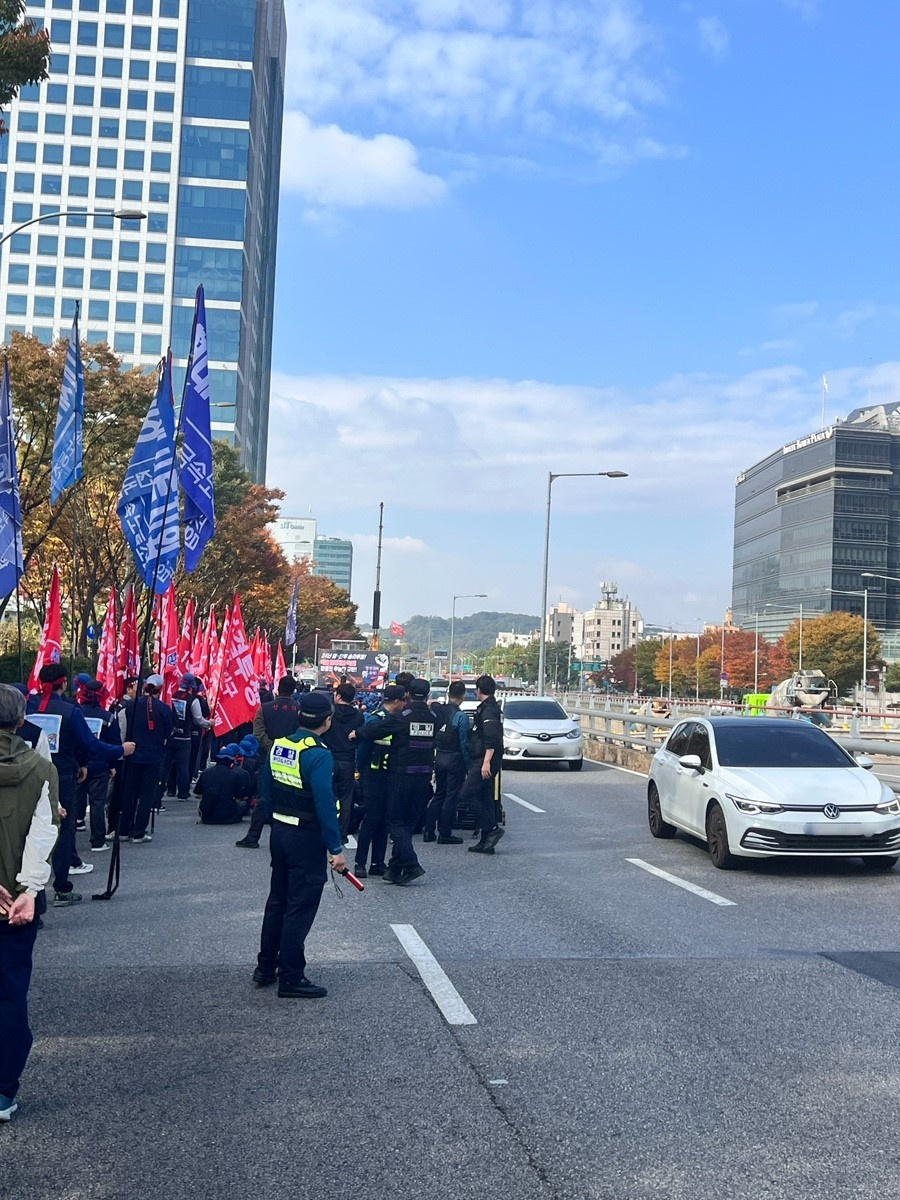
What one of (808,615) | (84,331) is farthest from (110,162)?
(808,615)

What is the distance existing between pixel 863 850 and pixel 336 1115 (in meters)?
7.22

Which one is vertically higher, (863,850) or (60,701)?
(60,701)

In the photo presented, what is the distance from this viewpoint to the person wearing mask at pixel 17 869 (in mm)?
4706

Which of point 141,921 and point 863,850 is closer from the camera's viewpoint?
point 141,921

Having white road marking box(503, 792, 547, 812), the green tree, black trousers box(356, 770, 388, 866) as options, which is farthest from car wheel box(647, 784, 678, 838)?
the green tree

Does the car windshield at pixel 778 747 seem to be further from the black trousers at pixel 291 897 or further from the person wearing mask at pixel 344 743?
the black trousers at pixel 291 897

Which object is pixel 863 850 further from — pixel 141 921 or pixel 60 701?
pixel 60 701

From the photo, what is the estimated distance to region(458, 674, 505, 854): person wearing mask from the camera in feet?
40.5

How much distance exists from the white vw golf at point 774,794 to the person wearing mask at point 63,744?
5655mm

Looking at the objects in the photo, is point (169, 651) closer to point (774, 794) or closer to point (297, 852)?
point (774, 794)

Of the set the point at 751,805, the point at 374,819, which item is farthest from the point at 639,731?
the point at 374,819

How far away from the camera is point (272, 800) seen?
22.9 feet

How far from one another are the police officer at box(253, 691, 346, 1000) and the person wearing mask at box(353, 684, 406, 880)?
12.0 feet

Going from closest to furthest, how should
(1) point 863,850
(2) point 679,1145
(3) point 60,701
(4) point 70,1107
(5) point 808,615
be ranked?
(2) point 679,1145 → (4) point 70,1107 → (3) point 60,701 → (1) point 863,850 → (5) point 808,615
